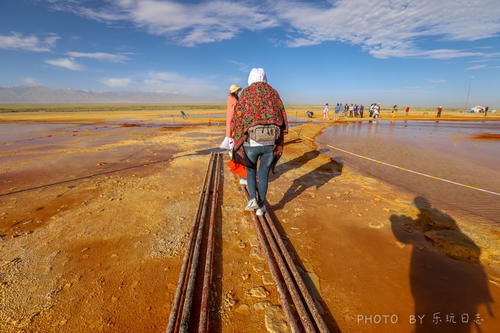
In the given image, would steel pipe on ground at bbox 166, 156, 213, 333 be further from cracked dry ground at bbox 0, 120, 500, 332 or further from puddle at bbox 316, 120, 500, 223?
puddle at bbox 316, 120, 500, 223

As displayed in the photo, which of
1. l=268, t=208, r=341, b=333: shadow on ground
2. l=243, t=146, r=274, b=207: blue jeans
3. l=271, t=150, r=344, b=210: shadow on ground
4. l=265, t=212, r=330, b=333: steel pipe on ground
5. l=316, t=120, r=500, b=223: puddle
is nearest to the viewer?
l=265, t=212, r=330, b=333: steel pipe on ground

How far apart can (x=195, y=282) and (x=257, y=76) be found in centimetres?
256

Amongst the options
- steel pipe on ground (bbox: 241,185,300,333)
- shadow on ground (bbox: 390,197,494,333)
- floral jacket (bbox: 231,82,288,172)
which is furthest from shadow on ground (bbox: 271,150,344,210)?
shadow on ground (bbox: 390,197,494,333)

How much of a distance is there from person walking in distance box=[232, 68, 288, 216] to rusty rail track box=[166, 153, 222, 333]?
0.94 metres

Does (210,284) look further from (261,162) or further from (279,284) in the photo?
(261,162)

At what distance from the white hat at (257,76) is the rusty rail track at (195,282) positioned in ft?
6.54

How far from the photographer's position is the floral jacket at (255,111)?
8.82 ft

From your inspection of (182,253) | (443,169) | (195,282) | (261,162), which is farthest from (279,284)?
(443,169)

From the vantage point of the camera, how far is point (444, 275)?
2.11m

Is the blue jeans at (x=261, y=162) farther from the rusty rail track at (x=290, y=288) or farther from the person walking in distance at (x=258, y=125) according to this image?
the rusty rail track at (x=290, y=288)

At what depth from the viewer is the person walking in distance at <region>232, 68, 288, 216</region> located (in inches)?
106

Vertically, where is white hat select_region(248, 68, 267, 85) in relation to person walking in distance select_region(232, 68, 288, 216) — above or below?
above

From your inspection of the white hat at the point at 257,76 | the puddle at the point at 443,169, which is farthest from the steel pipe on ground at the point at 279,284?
the puddle at the point at 443,169

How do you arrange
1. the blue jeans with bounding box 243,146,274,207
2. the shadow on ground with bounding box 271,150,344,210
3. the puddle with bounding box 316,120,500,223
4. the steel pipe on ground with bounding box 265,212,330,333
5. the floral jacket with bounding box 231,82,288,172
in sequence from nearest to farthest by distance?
1. the steel pipe on ground with bounding box 265,212,330,333
2. the floral jacket with bounding box 231,82,288,172
3. the blue jeans with bounding box 243,146,274,207
4. the puddle with bounding box 316,120,500,223
5. the shadow on ground with bounding box 271,150,344,210
